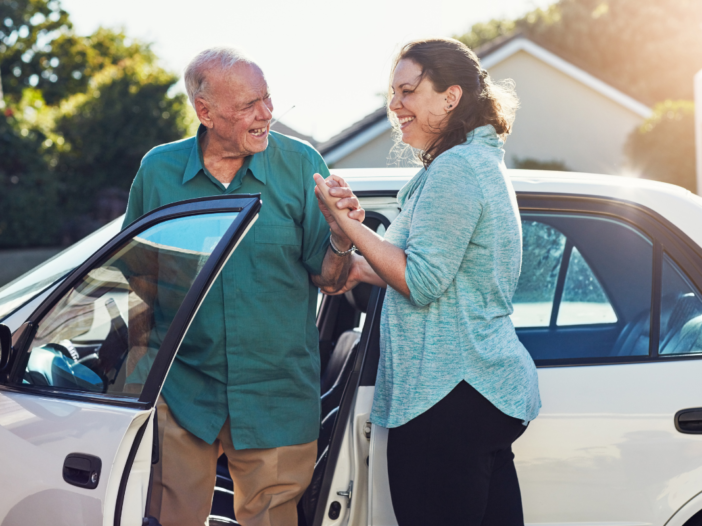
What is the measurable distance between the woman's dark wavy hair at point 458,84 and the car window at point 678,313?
757 mm

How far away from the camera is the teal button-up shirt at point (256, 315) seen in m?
A: 2.01

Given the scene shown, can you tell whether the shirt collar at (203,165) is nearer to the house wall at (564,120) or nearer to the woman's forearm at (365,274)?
the woman's forearm at (365,274)

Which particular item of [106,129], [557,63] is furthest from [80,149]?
[557,63]

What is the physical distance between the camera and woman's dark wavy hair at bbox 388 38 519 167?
1.78 m

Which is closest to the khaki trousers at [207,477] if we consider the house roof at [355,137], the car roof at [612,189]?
the car roof at [612,189]

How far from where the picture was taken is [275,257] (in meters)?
2.05

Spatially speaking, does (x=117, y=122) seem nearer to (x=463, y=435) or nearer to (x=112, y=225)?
(x=112, y=225)

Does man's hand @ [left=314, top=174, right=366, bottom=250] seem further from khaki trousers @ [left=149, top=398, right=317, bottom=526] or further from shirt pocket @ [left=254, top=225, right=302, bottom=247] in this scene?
khaki trousers @ [left=149, top=398, right=317, bottom=526]

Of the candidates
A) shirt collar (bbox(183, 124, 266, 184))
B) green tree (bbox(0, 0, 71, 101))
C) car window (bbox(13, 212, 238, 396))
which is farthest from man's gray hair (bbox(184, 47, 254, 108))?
green tree (bbox(0, 0, 71, 101))

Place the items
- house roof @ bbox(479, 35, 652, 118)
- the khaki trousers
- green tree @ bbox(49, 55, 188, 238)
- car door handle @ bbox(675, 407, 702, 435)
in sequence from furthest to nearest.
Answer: green tree @ bbox(49, 55, 188, 238), house roof @ bbox(479, 35, 652, 118), the khaki trousers, car door handle @ bbox(675, 407, 702, 435)

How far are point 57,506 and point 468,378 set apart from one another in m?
1.05

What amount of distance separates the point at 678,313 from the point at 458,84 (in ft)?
3.31

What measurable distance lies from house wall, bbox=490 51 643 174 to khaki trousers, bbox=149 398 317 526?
1533 centimetres

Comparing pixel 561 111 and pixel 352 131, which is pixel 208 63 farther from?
pixel 561 111
